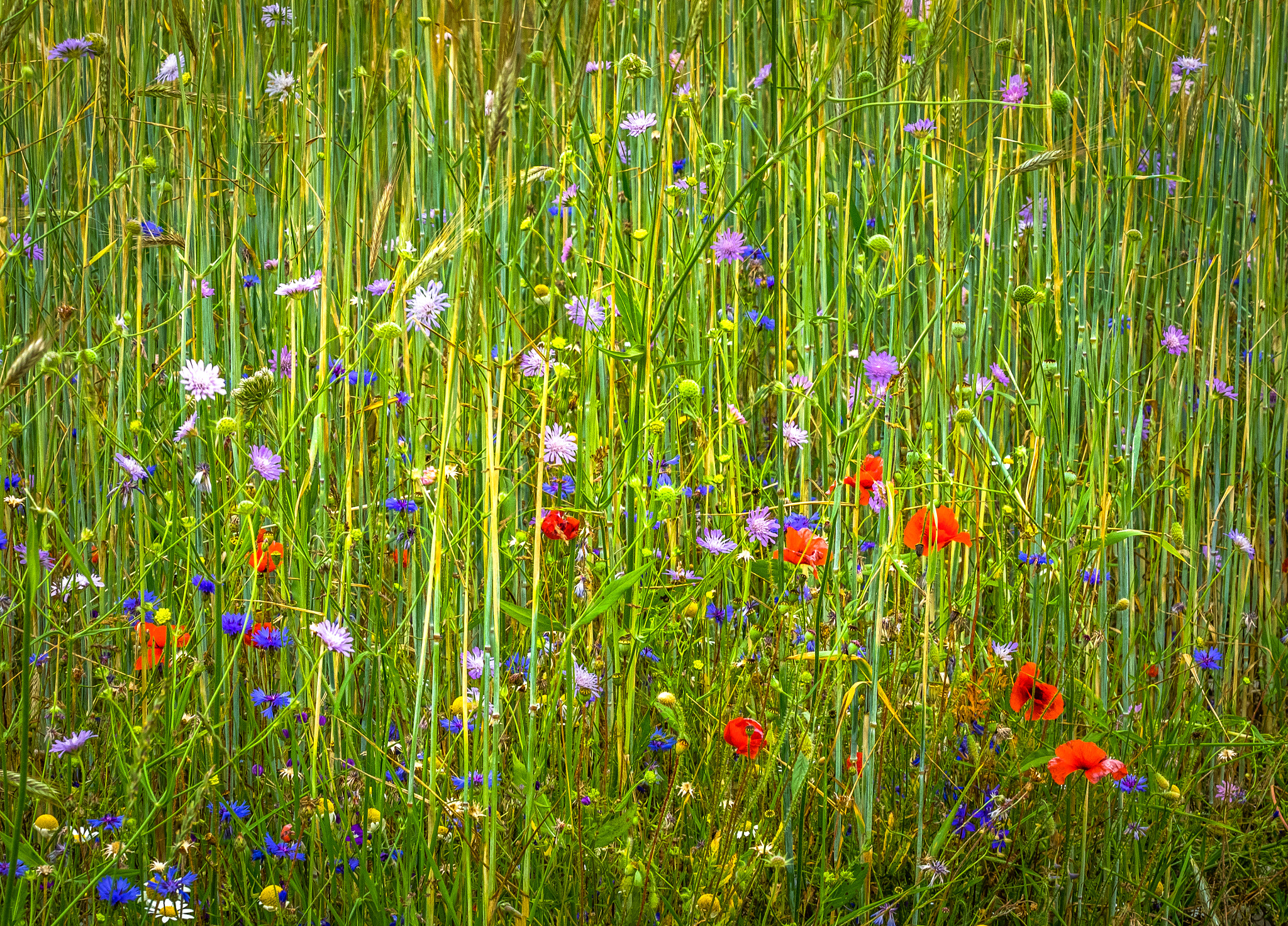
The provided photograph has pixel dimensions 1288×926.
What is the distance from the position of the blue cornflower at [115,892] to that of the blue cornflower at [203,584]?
28cm

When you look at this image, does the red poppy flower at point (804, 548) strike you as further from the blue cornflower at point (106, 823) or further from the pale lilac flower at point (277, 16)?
the pale lilac flower at point (277, 16)

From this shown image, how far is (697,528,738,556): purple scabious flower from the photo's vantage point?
1010 mm

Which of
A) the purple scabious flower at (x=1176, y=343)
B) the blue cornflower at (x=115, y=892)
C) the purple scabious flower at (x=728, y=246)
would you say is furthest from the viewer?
the purple scabious flower at (x=1176, y=343)

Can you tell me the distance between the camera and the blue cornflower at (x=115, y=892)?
86 cm

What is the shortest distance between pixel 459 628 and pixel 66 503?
61 cm

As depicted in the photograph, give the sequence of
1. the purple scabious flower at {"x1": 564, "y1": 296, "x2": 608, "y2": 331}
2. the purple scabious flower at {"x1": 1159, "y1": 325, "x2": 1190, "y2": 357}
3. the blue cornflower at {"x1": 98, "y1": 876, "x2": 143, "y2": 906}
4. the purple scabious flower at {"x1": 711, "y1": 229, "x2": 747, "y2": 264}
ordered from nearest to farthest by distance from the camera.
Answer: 1. the blue cornflower at {"x1": 98, "y1": 876, "x2": 143, "y2": 906}
2. the purple scabious flower at {"x1": 564, "y1": 296, "x2": 608, "y2": 331}
3. the purple scabious flower at {"x1": 711, "y1": 229, "x2": 747, "y2": 264}
4. the purple scabious flower at {"x1": 1159, "y1": 325, "x2": 1190, "y2": 357}

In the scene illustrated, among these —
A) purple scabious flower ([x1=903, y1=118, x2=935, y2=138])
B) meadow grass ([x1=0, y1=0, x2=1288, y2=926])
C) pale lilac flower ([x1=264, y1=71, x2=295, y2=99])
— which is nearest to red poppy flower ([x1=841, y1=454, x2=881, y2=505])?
meadow grass ([x1=0, y1=0, x2=1288, y2=926])

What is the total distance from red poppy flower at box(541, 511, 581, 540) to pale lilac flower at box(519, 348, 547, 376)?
15 cm

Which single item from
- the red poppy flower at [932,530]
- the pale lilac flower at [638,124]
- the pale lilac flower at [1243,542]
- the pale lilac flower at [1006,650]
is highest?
the pale lilac flower at [638,124]

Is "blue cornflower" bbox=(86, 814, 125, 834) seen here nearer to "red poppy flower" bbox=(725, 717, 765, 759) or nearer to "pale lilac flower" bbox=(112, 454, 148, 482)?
"pale lilac flower" bbox=(112, 454, 148, 482)

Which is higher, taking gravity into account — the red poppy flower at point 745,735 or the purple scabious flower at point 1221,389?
the purple scabious flower at point 1221,389

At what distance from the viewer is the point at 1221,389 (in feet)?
4.44

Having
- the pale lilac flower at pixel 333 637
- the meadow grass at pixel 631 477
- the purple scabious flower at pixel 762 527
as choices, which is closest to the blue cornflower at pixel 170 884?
the meadow grass at pixel 631 477

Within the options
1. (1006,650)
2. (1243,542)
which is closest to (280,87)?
(1006,650)
